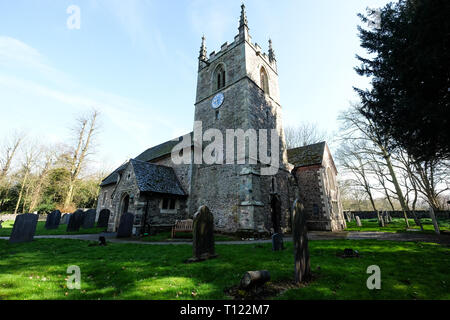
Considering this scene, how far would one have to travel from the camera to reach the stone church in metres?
13.6

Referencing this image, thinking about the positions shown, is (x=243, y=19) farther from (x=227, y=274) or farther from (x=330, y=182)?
(x=227, y=274)

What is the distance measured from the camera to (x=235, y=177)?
1394 cm

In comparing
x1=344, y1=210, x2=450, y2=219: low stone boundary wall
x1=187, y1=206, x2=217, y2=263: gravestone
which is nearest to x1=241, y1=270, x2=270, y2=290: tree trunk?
x1=187, y1=206, x2=217, y2=263: gravestone

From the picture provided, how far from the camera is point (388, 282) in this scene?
13.9ft

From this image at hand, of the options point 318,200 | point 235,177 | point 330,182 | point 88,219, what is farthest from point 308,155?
point 88,219

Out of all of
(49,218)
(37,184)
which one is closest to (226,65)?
(49,218)

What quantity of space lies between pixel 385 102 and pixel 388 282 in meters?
6.73

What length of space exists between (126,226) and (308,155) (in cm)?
1796

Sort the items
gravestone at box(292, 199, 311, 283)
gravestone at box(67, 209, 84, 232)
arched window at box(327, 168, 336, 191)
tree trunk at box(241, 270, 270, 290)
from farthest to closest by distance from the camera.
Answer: arched window at box(327, 168, 336, 191), gravestone at box(67, 209, 84, 232), gravestone at box(292, 199, 311, 283), tree trunk at box(241, 270, 270, 290)

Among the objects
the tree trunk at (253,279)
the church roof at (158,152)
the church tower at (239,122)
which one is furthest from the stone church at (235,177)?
the tree trunk at (253,279)

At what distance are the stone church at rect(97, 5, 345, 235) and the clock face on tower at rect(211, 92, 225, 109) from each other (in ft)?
0.31

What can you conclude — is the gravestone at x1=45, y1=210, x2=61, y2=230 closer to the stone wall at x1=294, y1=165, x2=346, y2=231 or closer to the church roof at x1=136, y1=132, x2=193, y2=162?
the church roof at x1=136, y1=132, x2=193, y2=162
